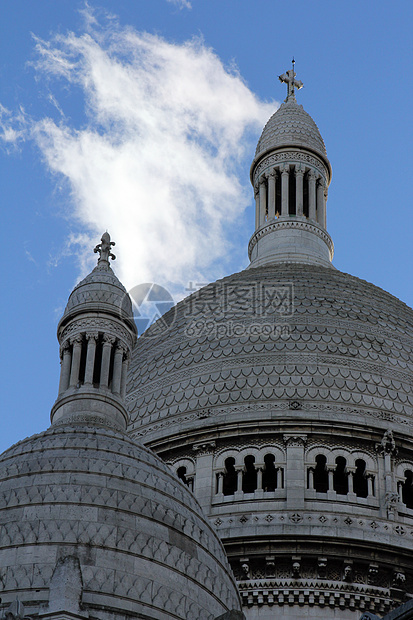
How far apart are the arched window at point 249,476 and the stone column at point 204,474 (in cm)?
66

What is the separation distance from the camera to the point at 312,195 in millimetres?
44156

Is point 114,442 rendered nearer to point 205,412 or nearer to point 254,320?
point 205,412

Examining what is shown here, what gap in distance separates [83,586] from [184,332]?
674 inches

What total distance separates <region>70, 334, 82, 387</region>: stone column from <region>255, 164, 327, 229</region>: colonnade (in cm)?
1731

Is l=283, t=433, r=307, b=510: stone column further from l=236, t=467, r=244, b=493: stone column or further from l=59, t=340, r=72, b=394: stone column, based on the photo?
l=59, t=340, r=72, b=394: stone column

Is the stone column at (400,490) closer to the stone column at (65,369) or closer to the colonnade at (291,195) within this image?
the stone column at (65,369)

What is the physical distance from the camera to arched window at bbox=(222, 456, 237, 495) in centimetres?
3238

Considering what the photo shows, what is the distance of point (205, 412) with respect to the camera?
3384cm

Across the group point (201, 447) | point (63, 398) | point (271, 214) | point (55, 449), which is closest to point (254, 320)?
point (201, 447)

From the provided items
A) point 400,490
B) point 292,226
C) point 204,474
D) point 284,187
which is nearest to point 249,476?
point 204,474

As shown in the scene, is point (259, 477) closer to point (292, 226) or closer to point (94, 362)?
point (94, 362)

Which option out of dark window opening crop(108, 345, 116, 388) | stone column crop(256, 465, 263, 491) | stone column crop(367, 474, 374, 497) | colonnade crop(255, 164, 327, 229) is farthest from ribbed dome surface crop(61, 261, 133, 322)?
colonnade crop(255, 164, 327, 229)

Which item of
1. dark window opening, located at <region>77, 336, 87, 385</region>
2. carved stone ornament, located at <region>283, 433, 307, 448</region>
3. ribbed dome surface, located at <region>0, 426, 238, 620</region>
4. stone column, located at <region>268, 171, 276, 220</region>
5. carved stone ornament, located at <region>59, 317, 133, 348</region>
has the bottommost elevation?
ribbed dome surface, located at <region>0, 426, 238, 620</region>

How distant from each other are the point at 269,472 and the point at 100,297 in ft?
22.9
